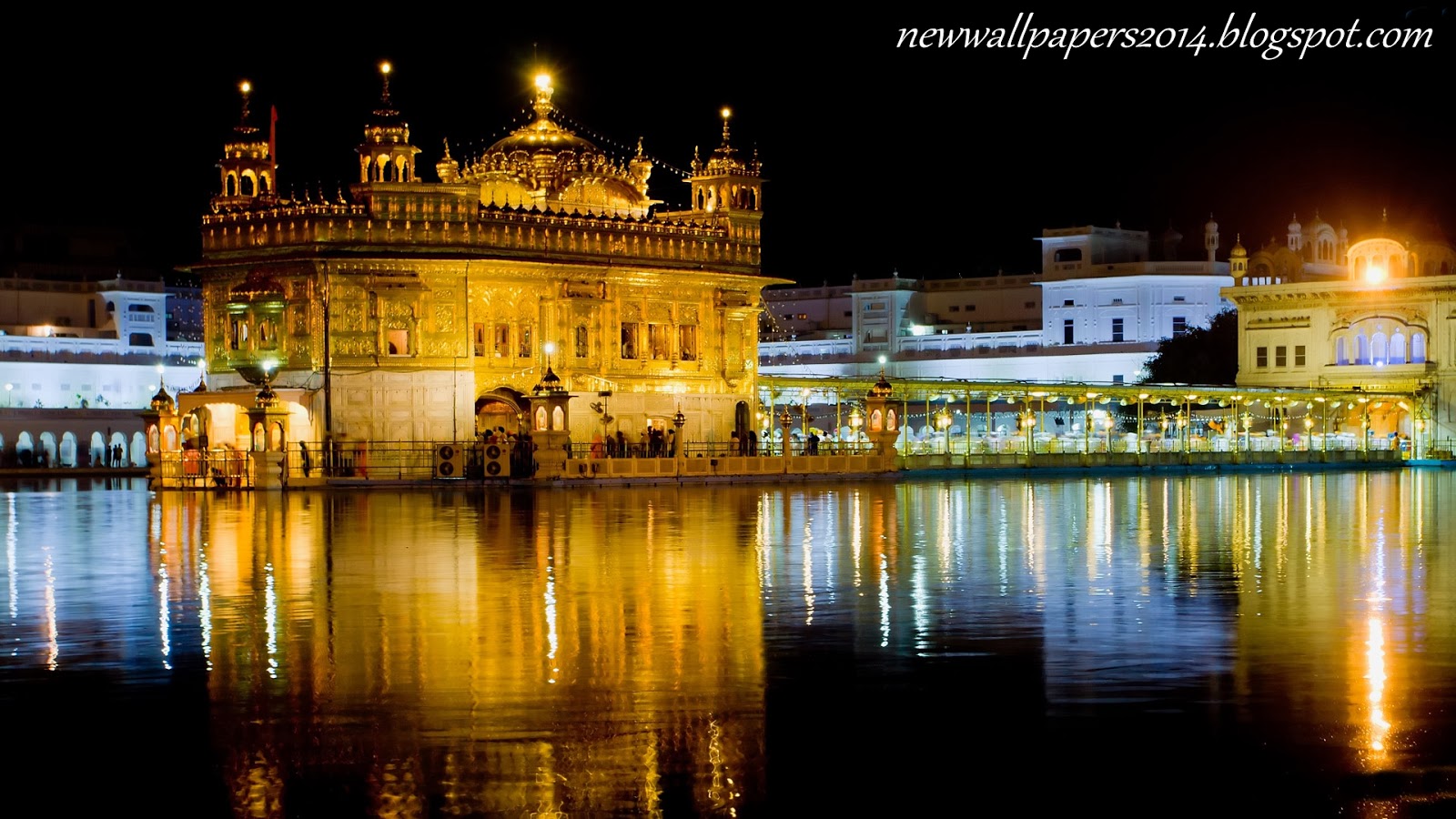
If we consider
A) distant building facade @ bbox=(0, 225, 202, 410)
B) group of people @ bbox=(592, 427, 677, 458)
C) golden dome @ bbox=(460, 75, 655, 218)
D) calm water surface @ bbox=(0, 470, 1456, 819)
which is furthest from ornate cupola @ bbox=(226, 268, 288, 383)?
distant building facade @ bbox=(0, 225, 202, 410)

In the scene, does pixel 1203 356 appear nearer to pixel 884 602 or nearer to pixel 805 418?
pixel 805 418

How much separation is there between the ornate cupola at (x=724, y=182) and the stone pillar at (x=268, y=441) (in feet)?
49.6

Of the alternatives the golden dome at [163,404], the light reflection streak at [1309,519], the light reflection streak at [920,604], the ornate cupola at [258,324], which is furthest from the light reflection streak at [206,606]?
the ornate cupola at [258,324]

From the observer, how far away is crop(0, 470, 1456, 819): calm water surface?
31.5 feet

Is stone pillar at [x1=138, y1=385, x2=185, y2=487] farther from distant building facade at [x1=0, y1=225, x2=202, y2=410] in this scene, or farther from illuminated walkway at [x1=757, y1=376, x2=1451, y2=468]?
distant building facade at [x1=0, y1=225, x2=202, y2=410]

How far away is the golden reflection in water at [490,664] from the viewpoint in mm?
9852

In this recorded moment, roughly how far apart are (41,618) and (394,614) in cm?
275

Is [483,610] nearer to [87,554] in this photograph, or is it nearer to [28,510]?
[87,554]

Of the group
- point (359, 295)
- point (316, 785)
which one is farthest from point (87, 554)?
point (359, 295)

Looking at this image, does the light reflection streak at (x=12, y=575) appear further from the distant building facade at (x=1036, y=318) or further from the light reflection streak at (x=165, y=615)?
the distant building facade at (x=1036, y=318)

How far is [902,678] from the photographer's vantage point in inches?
498

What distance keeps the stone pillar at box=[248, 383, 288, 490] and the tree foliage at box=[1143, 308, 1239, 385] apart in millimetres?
47584

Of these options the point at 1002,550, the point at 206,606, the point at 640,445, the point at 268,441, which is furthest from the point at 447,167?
the point at 206,606

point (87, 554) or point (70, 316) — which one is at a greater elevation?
point (70, 316)
